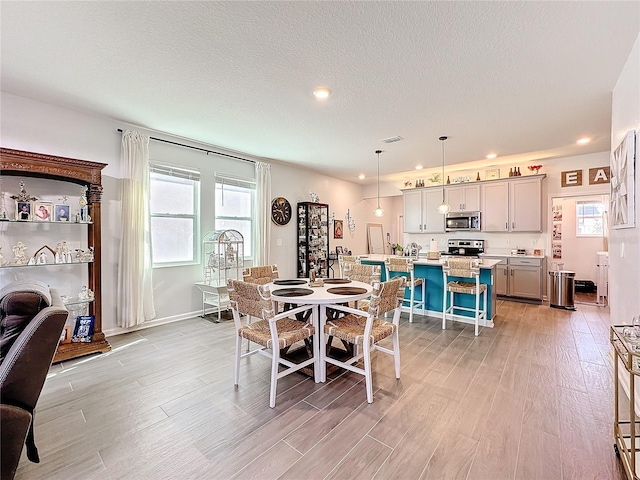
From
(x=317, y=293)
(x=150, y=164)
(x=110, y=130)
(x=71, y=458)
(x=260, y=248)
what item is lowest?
(x=71, y=458)

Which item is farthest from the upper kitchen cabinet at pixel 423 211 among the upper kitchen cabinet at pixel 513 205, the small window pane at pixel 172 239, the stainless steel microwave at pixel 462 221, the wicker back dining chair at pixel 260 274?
the small window pane at pixel 172 239

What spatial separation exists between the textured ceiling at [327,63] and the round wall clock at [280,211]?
6.24ft

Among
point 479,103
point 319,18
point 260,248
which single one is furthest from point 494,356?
point 260,248

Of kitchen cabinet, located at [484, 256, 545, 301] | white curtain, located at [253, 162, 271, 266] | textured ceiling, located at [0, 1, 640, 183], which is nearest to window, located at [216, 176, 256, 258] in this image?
white curtain, located at [253, 162, 271, 266]

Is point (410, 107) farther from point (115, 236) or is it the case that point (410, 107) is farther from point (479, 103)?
point (115, 236)

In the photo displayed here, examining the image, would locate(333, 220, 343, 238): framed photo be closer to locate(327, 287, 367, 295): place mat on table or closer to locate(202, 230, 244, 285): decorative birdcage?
locate(202, 230, 244, 285): decorative birdcage

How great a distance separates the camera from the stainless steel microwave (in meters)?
6.43

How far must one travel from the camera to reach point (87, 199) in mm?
3418

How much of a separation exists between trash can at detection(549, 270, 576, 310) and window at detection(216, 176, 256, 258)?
550 centimetres

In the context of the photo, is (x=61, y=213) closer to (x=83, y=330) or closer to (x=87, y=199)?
(x=87, y=199)

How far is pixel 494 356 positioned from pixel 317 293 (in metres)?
A: 2.10

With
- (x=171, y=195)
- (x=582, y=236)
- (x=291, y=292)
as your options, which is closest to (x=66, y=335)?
(x=171, y=195)

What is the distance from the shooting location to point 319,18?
201cm

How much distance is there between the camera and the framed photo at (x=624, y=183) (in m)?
2.27
